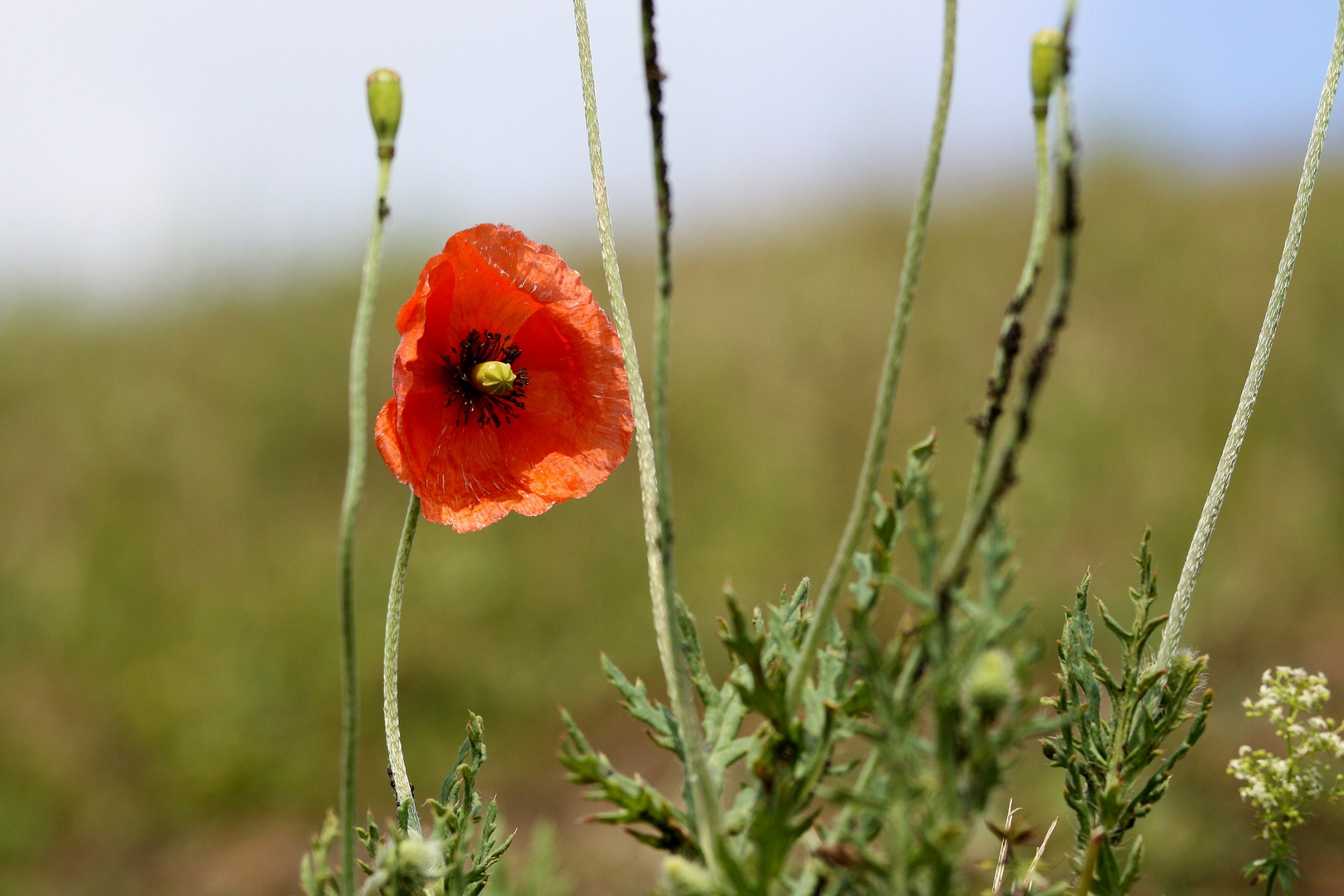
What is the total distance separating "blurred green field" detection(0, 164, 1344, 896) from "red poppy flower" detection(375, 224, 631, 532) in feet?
8.11

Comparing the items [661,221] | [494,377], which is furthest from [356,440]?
[494,377]

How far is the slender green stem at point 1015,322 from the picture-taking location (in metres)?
0.64

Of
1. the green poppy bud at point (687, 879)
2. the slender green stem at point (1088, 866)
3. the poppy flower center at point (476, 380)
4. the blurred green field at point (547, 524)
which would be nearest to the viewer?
the green poppy bud at point (687, 879)

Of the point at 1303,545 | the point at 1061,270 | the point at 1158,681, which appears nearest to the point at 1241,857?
the point at 1303,545

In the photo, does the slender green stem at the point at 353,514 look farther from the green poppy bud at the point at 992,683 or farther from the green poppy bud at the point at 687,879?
the green poppy bud at the point at 992,683

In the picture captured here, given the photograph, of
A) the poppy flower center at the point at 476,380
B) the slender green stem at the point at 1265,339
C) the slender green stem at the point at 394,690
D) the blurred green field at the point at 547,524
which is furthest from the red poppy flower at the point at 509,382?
the blurred green field at the point at 547,524

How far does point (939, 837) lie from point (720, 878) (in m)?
0.16

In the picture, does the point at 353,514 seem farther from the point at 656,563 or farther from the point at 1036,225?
the point at 1036,225

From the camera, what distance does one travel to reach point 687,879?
0.68 metres

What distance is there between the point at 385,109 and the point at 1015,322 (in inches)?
16.8

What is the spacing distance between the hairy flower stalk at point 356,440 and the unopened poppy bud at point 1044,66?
402mm

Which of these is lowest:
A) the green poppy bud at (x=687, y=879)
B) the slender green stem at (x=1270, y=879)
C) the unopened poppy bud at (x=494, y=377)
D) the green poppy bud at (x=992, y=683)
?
the green poppy bud at (x=687, y=879)

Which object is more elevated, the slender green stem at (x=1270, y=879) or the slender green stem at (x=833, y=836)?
the slender green stem at (x=1270, y=879)

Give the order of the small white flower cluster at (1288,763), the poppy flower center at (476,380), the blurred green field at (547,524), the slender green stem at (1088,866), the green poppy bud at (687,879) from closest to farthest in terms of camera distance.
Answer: the green poppy bud at (687,879), the slender green stem at (1088,866), the small white flower cluster at (1288,763), the poppy flower center at (476,380), the blurred green field at (547,524)
